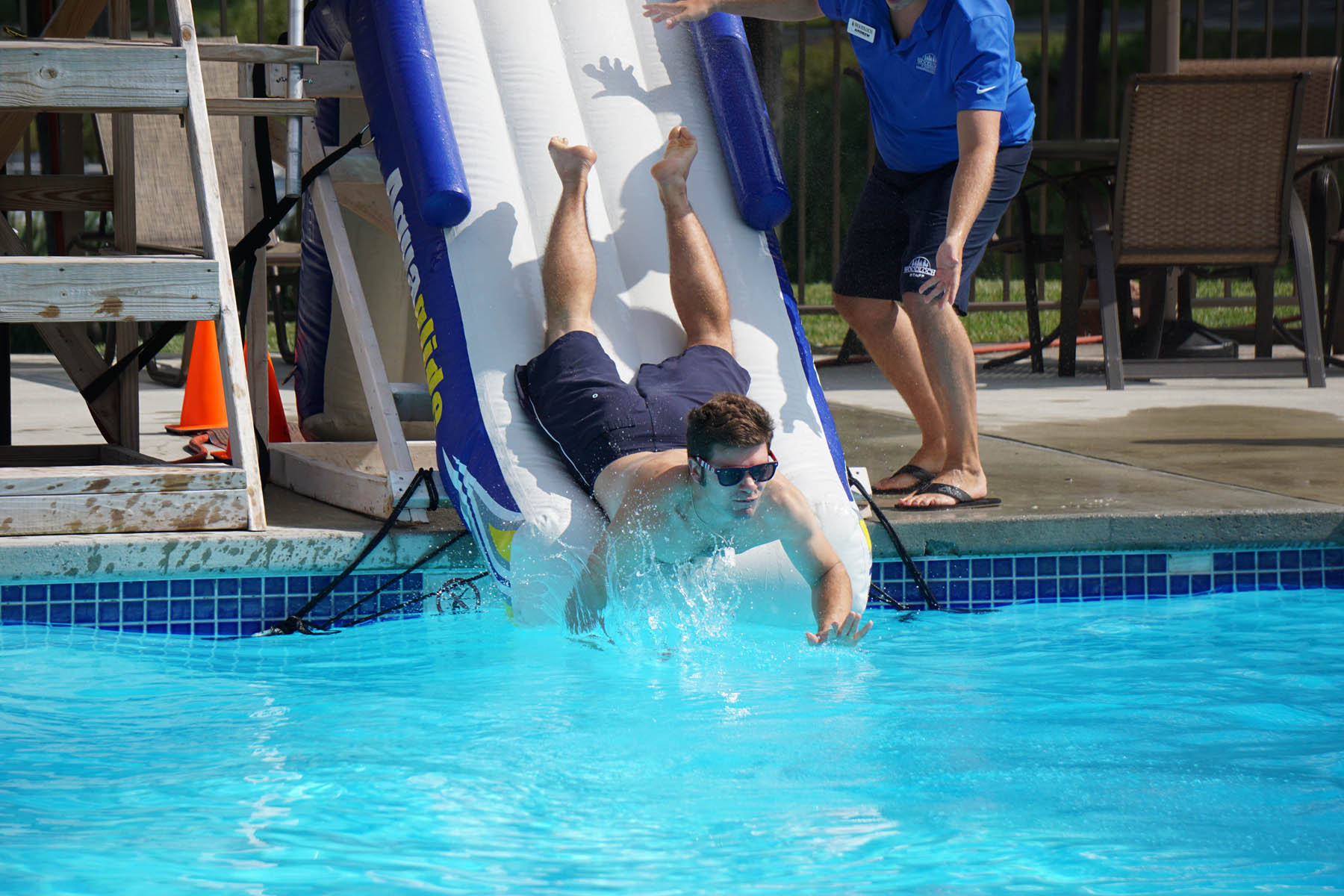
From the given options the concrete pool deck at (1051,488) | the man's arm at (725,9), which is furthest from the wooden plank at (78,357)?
the man's arm at (725,9)

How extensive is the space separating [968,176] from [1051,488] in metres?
0.96

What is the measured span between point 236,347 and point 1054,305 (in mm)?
7173

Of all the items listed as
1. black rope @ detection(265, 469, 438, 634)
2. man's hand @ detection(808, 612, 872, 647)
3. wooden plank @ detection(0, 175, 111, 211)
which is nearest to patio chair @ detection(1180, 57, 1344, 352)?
man's hand @ detection(808, 612, 872, 647)

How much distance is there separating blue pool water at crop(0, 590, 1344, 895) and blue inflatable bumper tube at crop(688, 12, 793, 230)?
51.2 inches

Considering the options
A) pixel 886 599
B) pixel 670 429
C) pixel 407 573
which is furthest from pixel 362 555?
pixel 886 599

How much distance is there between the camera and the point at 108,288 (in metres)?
3.65

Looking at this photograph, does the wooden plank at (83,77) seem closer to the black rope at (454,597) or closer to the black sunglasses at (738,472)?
the black rope at (454,597)

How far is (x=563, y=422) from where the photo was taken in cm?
373

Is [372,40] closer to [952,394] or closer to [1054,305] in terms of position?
[952,394]

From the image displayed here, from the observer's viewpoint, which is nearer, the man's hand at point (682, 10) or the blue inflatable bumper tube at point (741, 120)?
the blue inflatable bumper tube at point (741, 120)

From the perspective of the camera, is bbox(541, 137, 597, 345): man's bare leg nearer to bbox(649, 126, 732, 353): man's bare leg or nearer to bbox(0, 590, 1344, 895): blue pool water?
bbox(649, 126, 732, 353): man's bare leg

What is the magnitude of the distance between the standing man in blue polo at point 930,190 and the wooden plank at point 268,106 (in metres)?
1.11

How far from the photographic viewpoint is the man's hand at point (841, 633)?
3342 millimetres

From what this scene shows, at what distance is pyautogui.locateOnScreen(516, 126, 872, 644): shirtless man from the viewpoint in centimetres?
328
